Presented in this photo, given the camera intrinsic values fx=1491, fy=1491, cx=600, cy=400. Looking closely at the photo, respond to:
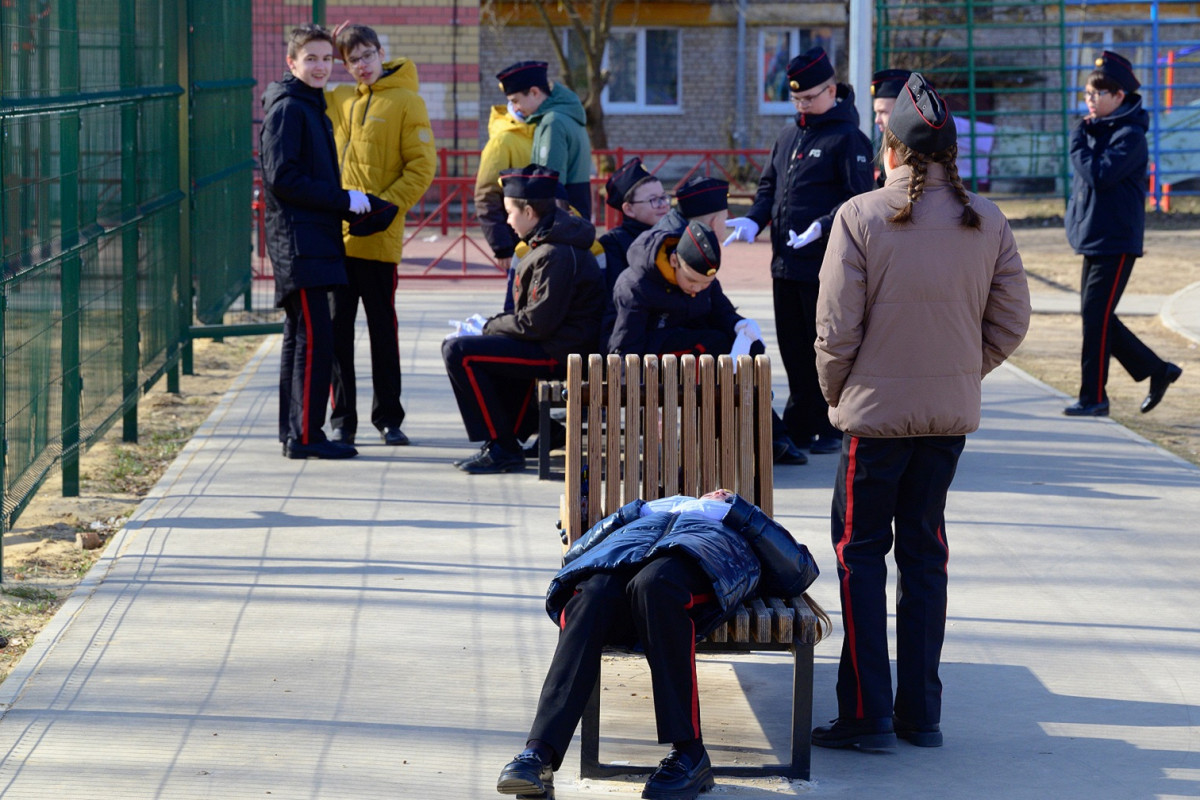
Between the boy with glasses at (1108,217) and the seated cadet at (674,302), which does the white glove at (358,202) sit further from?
the boy with glasses at (1108,217)

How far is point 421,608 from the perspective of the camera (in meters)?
5.11

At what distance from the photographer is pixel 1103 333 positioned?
27.7 feet

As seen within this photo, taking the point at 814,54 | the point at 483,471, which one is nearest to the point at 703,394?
the point at 483,471

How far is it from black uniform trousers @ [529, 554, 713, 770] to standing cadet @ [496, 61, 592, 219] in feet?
15.7

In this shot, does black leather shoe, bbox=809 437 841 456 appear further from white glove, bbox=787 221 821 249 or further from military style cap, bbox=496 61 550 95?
military style cap, bbox=496 61 550 95

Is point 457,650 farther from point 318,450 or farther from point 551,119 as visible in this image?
point 551,119

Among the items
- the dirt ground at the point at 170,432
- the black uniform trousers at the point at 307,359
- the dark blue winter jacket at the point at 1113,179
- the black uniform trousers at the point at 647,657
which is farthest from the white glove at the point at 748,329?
the black uniform trousers at the point at 647,657

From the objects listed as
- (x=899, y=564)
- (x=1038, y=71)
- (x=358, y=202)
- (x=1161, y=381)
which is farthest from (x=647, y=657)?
(x=1038, y=71)

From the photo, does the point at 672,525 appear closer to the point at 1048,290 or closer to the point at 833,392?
the point at 833,392

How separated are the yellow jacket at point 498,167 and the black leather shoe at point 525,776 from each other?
4.75m

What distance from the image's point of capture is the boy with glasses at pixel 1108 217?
8.30m

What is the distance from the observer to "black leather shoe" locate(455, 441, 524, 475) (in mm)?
7090

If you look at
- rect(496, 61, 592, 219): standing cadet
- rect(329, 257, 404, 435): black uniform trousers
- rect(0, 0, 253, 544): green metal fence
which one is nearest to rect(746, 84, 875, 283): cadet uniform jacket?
rect(496, 61, 592, 219): standing cadet

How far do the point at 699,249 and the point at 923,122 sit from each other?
2174 millimetres
